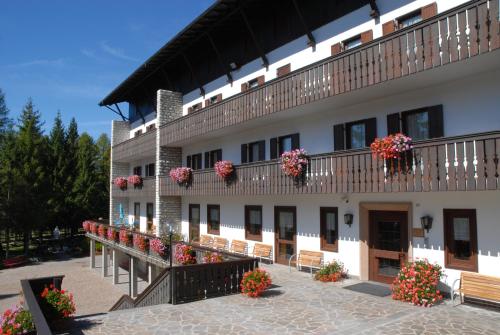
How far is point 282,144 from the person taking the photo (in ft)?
57.0

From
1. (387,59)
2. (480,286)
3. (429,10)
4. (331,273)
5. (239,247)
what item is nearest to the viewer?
(480,286)

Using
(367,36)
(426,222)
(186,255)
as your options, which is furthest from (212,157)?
(426,222)

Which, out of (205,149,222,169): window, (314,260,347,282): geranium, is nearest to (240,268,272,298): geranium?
(314,260,347,282): geranium

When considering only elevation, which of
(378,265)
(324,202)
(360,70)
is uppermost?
(360,70)

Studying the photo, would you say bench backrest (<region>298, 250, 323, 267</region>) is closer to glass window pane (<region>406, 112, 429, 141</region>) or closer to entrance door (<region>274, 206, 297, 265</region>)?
entrance door (<region>274, 206, 297, 265</region>)

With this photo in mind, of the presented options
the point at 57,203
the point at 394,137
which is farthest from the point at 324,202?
the point at 57,203

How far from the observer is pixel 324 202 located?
15234 mm

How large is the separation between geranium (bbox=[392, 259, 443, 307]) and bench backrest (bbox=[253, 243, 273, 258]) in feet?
23.1

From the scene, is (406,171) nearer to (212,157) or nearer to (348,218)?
(348,218)

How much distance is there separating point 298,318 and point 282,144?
9159mm

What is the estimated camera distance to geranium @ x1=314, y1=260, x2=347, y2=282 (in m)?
13.5

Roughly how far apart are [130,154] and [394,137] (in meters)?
23.2

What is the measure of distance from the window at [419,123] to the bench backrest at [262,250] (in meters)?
7.65

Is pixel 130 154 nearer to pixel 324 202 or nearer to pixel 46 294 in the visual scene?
pixel 324 202
